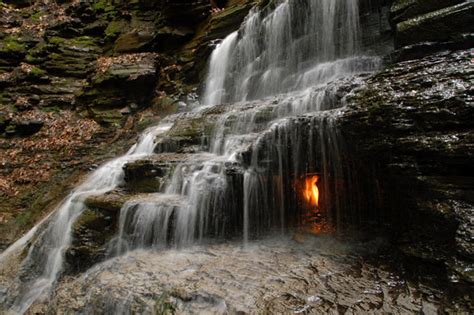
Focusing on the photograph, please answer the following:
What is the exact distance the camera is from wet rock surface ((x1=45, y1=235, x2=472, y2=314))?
3414 mm

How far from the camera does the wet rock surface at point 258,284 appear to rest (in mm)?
3414

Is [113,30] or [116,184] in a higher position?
[113,30]

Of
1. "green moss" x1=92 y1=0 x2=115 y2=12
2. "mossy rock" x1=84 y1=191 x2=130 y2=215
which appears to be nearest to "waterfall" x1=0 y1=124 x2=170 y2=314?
"mossy rock" x1=84 y1=191 x2=130 y2=215

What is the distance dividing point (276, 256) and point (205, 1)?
527 inches

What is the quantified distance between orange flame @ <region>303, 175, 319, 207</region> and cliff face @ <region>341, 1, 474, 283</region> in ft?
3.67

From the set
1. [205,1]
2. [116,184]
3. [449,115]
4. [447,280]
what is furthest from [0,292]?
[205,1]

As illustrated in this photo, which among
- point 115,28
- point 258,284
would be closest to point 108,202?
point 258,284

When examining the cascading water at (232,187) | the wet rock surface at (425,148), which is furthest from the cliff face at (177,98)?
the cascading water at (232,187)

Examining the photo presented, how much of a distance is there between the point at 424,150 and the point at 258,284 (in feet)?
8.92

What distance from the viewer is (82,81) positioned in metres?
13.6

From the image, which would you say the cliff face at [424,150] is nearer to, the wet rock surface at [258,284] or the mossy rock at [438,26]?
the wet rock surface at [258,284]

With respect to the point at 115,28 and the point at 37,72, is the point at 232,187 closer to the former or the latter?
the point at 37,72

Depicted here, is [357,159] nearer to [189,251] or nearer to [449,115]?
[449,115]

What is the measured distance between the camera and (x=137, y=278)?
4344mm
